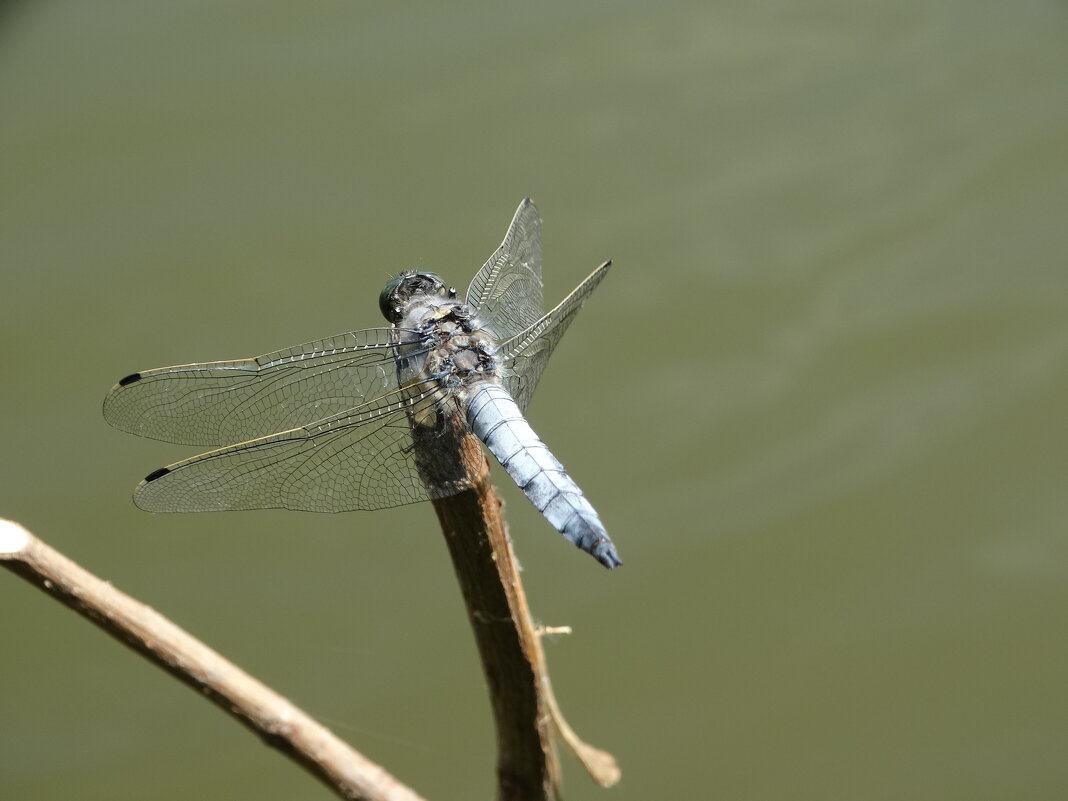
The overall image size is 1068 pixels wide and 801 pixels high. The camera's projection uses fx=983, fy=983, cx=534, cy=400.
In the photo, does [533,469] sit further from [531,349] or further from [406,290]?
[406,290]

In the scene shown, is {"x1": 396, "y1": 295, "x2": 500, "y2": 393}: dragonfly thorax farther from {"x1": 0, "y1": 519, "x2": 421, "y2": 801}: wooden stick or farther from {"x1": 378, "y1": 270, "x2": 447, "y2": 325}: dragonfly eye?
{"x1": 0, "y1": 519, "x2": 421, "y2": 801}: wooden stick

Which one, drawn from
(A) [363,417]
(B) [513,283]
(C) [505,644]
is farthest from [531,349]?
(C) [505,644]

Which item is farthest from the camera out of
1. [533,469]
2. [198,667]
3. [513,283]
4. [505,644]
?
[513,283]

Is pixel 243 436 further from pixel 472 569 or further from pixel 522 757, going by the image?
pixel 522 757

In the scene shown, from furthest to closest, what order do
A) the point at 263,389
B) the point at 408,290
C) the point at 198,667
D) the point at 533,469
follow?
1. the point at 408,290
2. the point at 263,389
3. the point at 533,469
4. the point at 198,667

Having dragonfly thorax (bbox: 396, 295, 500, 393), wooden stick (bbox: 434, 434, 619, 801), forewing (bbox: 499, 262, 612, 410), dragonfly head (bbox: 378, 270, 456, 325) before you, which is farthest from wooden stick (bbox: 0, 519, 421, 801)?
dragonfly head (bbox: 378, 270, 456, 325)

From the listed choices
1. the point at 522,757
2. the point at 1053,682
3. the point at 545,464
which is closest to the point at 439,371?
the point at 545,464
